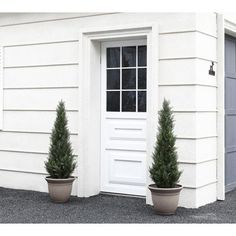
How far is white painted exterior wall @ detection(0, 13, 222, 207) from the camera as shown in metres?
6.08

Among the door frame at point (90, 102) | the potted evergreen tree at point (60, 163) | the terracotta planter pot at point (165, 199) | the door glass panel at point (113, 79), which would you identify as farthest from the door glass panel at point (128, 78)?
the terracotta planter pot at point (165, 199)

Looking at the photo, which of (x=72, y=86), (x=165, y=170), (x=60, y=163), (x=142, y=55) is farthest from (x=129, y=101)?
(x=165, y=170)

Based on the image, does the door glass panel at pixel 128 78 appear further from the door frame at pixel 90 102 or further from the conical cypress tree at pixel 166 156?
the conical cypress tree at pixel 166 156

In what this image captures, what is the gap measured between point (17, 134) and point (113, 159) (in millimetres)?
1729

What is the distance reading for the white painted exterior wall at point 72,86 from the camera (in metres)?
6.08

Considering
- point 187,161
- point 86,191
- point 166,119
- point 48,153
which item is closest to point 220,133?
point 187,161

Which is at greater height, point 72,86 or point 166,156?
point 72,86

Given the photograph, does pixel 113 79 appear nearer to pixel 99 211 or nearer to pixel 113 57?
pixel 113 57

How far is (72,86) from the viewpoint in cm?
696

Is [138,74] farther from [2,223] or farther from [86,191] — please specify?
[2,223]

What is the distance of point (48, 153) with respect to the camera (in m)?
7.16

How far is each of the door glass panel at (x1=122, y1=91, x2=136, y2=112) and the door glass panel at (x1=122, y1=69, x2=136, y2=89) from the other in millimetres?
89

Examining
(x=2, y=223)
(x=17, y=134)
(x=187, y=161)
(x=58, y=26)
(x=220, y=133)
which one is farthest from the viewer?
(x=17, y=134)

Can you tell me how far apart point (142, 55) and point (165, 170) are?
190cm
